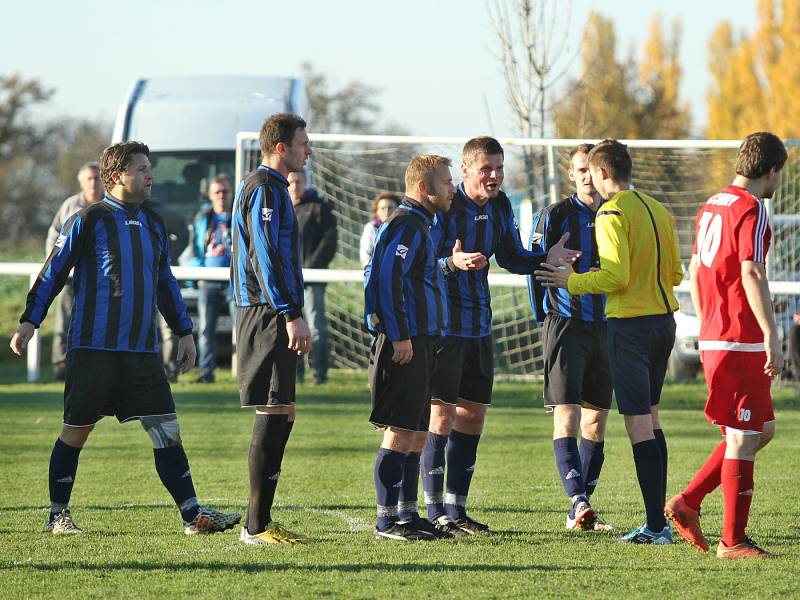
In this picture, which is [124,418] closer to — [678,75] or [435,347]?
[435,347]

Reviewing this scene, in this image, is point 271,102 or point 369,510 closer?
point 369,510

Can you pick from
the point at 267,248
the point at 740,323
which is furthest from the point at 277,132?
the point at 740,323

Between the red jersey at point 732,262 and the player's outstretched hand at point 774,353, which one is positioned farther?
the red jersey at point 732,262

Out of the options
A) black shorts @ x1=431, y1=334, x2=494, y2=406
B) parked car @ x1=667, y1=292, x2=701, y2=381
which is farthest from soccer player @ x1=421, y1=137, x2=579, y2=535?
parked car @ x1=667, y1=292, x2=701, y2=381

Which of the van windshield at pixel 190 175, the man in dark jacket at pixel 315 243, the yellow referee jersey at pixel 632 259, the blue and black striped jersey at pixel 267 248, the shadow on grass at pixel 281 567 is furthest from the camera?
the van windshield at pixel 190 175

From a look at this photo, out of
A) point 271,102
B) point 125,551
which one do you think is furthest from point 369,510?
point 271,102

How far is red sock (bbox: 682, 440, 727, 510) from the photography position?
6293mm

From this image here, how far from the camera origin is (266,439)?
642 cm

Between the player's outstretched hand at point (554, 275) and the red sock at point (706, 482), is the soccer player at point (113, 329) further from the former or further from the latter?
the red sock at point (706, 482)

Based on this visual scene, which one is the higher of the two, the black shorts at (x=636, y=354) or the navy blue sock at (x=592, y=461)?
the black shorts at (x=636, y=354)

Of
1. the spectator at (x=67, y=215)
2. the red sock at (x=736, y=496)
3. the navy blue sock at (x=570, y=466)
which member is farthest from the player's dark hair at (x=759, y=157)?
the spectator at (x=67, y=215)

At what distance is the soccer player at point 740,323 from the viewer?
598 centimetres

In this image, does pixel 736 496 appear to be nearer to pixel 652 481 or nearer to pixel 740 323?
pixel 652 481

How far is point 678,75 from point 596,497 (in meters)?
54.3
